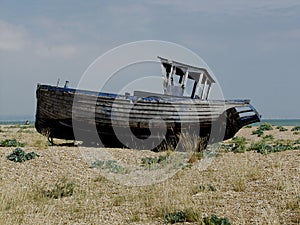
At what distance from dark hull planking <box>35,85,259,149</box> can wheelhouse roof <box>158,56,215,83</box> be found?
144 centimetres

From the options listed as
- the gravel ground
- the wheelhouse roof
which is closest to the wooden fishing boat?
the wheelhouse roof

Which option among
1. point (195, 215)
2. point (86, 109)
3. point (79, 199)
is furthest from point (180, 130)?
point (195, 215)

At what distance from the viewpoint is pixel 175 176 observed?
35.6ft

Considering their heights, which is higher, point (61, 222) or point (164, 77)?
point (164, 77)

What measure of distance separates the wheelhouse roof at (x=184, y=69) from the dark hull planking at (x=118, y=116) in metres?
1.44

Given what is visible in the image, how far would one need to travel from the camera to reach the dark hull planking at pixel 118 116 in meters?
16.2

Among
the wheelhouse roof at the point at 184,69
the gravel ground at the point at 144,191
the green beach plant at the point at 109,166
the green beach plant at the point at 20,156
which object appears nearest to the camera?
the gravel ground at the point at 144,191

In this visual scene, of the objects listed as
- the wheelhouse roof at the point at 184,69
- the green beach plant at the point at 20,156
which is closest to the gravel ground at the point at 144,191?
the green beach plant at the point at 20,156

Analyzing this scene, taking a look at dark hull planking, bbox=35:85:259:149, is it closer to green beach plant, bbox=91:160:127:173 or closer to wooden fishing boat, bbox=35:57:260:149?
wooden fishing boat, bbox=35:57:260:149

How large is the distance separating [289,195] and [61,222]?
4.29 meters

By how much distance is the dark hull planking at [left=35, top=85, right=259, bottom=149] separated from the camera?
53.3 feet

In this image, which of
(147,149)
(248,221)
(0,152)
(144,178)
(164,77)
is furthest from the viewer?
(164,77)

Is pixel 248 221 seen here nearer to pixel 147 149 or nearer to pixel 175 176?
pixel 175 176

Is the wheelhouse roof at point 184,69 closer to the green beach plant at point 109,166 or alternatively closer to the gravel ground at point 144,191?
the gravel ground at point 144,191
